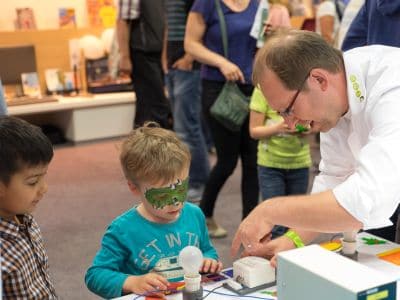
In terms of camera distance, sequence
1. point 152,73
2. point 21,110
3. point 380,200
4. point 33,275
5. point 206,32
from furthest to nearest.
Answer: point 21,110 → point 152,73 → point 206,32 → point 33,275 → point 380,200

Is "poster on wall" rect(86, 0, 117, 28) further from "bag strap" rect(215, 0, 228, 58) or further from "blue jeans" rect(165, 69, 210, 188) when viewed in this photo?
"bag strap" rect(215, 0, 228, 58)

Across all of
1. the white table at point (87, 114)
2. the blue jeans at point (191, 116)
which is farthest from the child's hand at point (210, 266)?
the white table at point (87, 114)

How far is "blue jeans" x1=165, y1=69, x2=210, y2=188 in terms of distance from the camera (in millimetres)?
3887

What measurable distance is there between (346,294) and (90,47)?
17.4 ft

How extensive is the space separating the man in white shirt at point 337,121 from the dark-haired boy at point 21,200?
50 centimetres

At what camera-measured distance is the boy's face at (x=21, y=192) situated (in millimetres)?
1476

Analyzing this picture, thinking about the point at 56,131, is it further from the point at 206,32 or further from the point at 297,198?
the point at 297,198

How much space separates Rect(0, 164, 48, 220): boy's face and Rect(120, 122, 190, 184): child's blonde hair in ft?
0.95

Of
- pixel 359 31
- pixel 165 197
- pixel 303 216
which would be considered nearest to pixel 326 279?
pixel 303 216

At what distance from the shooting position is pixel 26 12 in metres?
5.88

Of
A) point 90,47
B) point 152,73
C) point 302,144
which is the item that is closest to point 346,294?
point 302,144

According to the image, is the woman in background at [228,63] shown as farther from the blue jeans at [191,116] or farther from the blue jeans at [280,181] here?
the blue jeans at [191,116]

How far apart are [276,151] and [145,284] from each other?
1.47 m

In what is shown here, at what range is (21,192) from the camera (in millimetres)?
1482
